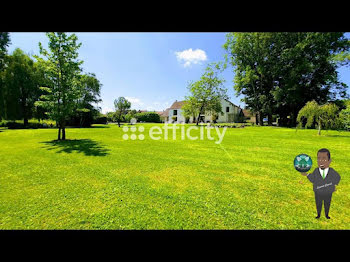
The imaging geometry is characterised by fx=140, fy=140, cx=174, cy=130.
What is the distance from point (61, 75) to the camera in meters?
10.7

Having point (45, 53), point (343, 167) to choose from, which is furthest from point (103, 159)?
point (45, 53)

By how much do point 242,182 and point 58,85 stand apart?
13702mm

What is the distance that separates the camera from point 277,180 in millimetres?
4176

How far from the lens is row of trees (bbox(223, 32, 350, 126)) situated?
2338 cm

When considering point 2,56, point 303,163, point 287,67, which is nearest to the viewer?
point 303,163

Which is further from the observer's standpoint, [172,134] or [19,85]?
[19,85]

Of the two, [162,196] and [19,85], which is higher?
[19,85]

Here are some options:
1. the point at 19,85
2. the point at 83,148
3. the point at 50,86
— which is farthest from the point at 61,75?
the point at 19,85

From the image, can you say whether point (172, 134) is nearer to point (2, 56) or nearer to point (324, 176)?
point (324, 176)

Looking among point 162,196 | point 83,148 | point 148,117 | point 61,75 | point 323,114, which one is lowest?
point 162,196

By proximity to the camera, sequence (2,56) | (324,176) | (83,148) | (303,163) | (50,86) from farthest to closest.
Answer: (2,56) → (50,86) → (83,148) → (303,163) → (324,176)

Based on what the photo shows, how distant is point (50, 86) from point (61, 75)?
1151mm

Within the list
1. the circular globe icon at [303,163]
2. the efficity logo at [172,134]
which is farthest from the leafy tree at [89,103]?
the circular globe icon at [303,163]
